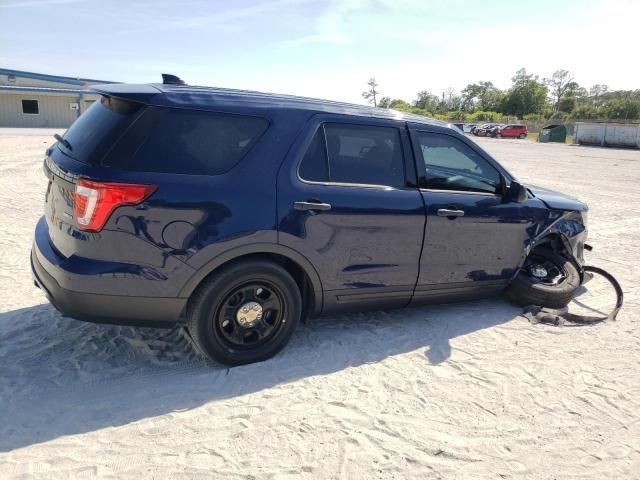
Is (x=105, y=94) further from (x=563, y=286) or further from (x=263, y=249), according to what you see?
(x=563, y=286)

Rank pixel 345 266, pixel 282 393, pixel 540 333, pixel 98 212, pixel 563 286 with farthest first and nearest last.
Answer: pixel 563 286
pixel 540 333
pixel 345 266
pixel 282 393
pixel 98 212

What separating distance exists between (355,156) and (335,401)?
5.93ft

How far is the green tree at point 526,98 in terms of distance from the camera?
281 ft

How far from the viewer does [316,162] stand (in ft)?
11.1

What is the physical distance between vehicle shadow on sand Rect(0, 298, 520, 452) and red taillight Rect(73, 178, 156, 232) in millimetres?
1065

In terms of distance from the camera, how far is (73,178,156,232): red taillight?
276 cm

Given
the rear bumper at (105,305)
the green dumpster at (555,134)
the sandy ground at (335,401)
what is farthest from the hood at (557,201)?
the green dumpster at (555,134)

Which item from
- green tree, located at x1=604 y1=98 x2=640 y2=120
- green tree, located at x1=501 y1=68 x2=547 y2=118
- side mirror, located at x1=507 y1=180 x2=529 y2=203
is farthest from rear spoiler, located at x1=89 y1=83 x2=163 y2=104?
green tree, located at x1=501 y1=68 x2=547 y2=118

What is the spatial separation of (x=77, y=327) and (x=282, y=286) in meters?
1.79

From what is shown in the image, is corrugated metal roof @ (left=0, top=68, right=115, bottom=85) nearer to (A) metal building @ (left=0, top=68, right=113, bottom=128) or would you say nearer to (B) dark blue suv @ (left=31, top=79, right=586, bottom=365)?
(A) metal building @ (left=0, top=68, right=113, bottom=128)

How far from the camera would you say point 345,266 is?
353cm

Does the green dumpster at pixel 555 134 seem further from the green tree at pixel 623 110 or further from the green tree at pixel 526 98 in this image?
the green tree at pixel 526 98

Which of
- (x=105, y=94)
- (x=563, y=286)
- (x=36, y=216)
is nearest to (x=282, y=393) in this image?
(x=105, y=94)

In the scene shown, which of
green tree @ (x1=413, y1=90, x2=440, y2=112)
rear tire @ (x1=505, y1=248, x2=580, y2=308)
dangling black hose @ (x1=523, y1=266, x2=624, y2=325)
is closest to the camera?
dangling black hose @ (x1=523, y1=266, x2=624, y2=325)
